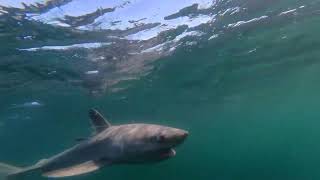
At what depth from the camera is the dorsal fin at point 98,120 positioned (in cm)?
965

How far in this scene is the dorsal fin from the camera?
9.65m

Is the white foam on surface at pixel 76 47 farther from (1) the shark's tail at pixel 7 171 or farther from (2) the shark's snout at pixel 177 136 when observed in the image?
(2) the shark's snout at pixel 177 136

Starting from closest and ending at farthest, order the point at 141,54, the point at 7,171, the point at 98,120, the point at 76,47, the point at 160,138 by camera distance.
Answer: the point at 160,138 → the point at 98,120 → the point at 7,171 → the point at 76,47 → the point at 141,54

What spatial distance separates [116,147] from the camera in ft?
26.0

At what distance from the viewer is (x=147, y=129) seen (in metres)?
7.66

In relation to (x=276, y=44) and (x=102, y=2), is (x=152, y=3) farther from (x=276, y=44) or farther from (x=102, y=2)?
(x=276, y=44)

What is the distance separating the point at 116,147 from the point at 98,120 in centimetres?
197

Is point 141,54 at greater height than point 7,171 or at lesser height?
greater

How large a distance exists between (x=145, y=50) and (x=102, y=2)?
7.38 m

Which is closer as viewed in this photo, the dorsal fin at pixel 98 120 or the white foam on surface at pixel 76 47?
the dorsal fin at pixel 98 120

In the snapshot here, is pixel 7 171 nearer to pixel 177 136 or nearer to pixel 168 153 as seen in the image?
pixel 168 153

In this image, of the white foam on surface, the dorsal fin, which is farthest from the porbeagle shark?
the white foam on surface

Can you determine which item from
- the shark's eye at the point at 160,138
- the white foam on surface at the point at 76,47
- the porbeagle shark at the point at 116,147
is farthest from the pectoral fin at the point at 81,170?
the white foam on surface at the point at 76,47

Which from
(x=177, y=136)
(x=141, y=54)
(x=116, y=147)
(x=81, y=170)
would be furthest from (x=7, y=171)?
(x=141, y=54)
